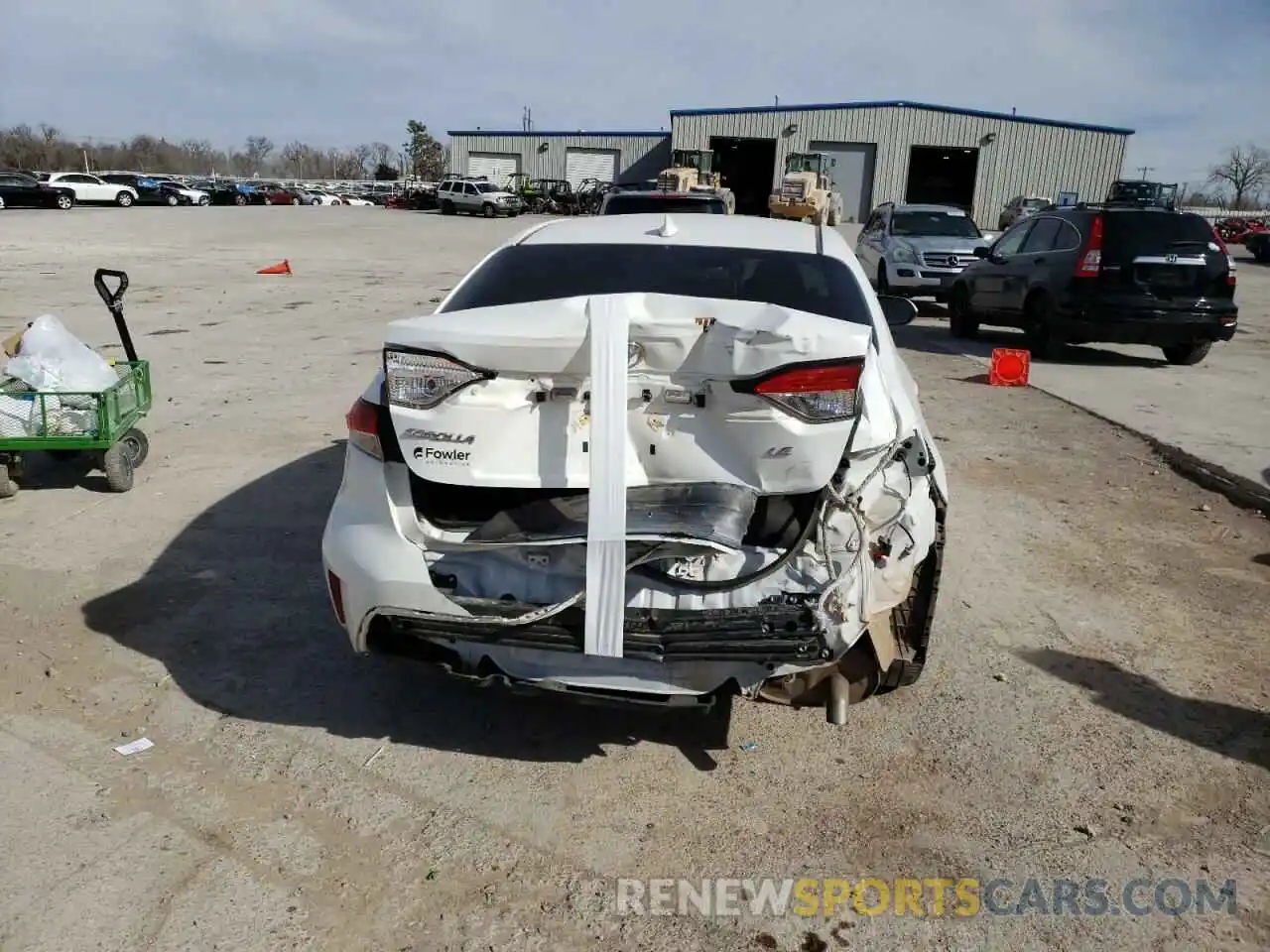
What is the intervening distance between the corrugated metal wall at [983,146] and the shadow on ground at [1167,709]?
48805mm

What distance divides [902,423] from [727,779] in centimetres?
129

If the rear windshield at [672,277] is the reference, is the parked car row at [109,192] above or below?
above

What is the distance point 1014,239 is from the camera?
39.6ft

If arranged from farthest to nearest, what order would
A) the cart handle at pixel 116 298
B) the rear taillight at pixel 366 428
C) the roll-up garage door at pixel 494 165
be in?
the roll-up garage door at pixel 494 165 < the cart handle at pixel 116 298 < the rear taillight at pixel 366 428

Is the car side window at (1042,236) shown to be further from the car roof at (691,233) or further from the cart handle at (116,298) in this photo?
the cart handle at (116,298)

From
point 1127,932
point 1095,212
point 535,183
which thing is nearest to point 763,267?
point 1127,932

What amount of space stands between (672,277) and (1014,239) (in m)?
9.62

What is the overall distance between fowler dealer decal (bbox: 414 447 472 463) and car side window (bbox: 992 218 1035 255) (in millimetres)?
10615

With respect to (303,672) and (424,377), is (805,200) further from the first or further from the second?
(424,377)

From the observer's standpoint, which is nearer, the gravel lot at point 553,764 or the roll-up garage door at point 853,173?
the gravel lot at point 553,764

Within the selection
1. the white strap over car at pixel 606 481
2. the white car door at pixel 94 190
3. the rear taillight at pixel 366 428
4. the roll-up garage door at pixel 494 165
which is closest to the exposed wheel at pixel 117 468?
the rear taillight at pixel 366 428

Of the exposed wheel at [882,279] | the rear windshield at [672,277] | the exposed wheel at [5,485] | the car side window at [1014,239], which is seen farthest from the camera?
the exposed wheel at [882,279]

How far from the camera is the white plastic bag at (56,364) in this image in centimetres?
557

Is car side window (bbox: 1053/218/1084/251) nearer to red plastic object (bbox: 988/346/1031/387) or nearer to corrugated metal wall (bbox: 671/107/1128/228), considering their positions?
red plastic object (bbox: 988/346/1031/387)
